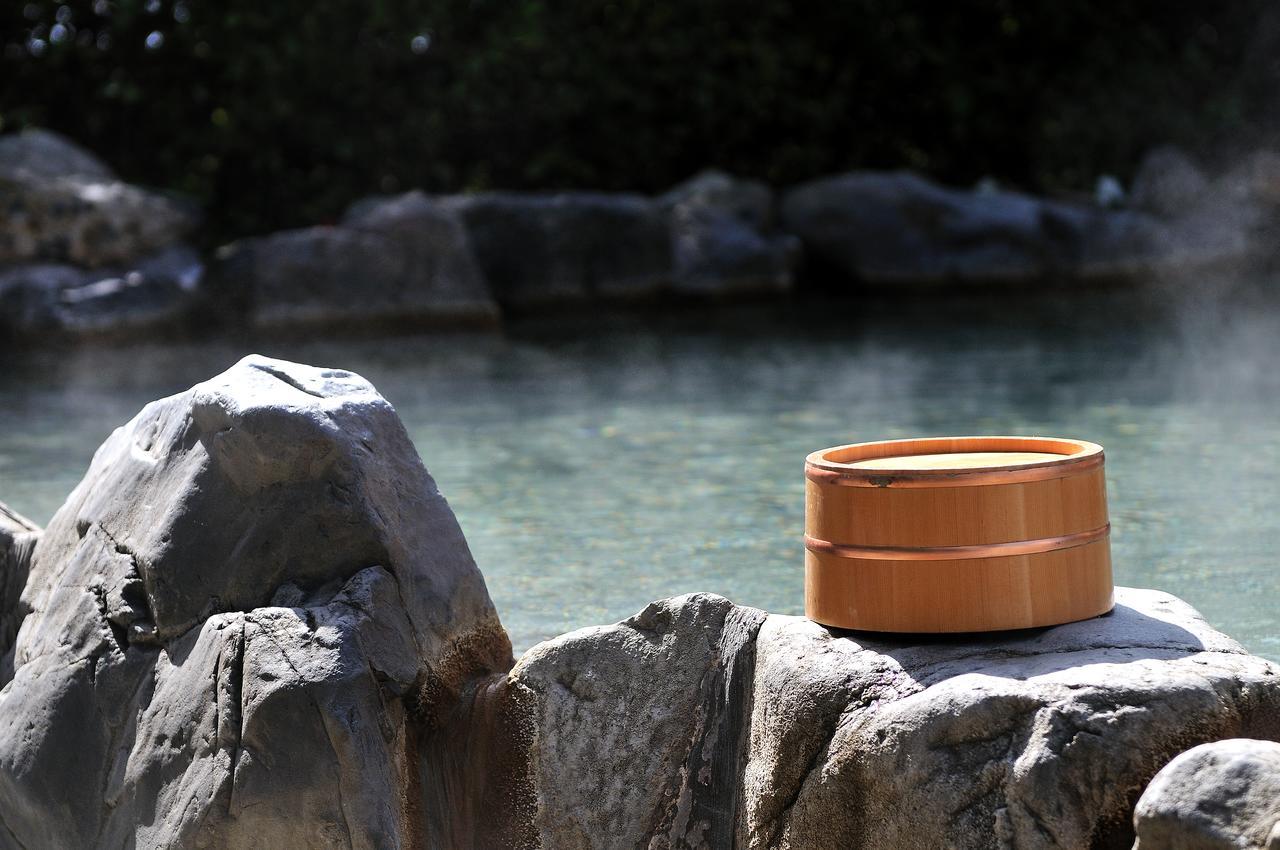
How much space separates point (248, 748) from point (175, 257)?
7520 mm

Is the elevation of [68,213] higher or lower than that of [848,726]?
higher

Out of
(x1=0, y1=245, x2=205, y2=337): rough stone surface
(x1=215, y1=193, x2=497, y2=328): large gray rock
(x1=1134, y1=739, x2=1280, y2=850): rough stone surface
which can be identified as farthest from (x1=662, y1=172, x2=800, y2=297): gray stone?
(x1=1134, y1=739, x2=1280, y2=850): rough stone surface

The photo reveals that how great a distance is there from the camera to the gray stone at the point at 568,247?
9.71 meters

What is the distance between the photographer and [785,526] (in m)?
4.04

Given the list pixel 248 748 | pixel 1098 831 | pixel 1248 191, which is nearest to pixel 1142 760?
pixel 1098 831

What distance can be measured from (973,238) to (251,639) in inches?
345

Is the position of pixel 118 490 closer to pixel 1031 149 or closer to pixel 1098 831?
pixel 1098 831

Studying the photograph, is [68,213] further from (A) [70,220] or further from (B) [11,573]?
(B) [11,573]

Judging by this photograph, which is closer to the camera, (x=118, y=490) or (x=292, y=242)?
(x=118, y=490)

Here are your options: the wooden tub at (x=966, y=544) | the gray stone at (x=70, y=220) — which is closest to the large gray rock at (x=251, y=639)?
the wooden tub at (x=966, y=544)

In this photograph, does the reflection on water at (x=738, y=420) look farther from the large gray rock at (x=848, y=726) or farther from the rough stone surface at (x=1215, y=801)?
the rough stone surface at (x=1215, y=801)

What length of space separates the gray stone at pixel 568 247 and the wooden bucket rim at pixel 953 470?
25.4 feet

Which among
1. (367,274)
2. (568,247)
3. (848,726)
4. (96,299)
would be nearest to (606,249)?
(568,247)

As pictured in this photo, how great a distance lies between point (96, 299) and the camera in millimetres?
8398
